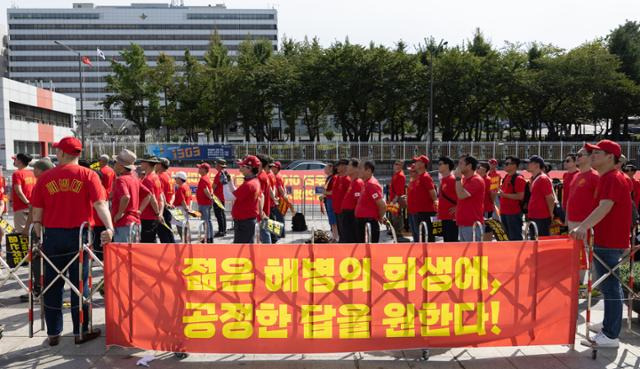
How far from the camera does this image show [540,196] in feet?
26.9

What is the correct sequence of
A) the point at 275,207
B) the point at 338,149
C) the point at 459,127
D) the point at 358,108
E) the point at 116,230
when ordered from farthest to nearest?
the point at 459,127 → the point at 358,108 → the point at 338,149 → the point at 275,207 → the point at 116,230

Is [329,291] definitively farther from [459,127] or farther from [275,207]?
[459,127]

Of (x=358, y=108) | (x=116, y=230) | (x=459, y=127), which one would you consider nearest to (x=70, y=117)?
(x=358, y=108)

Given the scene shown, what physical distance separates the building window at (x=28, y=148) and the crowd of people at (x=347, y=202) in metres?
39.5

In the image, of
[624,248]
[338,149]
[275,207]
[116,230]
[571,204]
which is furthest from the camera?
[338,149]

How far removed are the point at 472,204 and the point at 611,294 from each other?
2548 mm

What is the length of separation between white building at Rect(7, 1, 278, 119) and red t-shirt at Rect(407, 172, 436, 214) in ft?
342

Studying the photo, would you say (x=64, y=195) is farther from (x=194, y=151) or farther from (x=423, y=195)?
(x=194, y=151)

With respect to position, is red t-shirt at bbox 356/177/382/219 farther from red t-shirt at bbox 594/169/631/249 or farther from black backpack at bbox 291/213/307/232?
black backpack at bbox 291/213/307/232

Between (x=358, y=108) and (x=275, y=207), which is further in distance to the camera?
(x=358, y=108)

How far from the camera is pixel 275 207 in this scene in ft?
A: 39.9

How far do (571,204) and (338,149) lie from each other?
3018 cm

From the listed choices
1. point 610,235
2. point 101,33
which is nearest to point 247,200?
point 610,235

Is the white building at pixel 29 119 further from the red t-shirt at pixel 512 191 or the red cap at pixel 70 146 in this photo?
the red t-shirt at pixel 512 191
